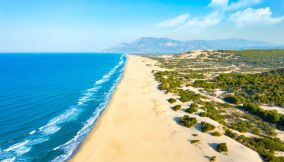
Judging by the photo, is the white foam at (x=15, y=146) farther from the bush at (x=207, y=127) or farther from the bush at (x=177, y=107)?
the bush at (x=177, y=107)

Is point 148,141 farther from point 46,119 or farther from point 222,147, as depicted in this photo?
point 46,119

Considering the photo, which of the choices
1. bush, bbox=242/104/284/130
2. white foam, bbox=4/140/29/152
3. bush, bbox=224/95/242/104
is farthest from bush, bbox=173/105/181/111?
white foam, bbox=4/140/29/152

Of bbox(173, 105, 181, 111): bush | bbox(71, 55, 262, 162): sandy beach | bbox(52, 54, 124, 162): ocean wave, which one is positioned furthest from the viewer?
bbox(173, 105, 181, 111): bush

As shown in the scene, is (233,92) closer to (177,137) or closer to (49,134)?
(177,137)

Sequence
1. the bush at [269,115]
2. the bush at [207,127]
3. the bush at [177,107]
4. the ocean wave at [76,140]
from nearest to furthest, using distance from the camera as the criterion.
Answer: the ocean wave at [76,140] < the bush at [207,127] < the bush at [269,115] < the bush at [177,107]

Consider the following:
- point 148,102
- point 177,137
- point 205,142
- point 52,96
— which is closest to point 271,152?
point 205,142

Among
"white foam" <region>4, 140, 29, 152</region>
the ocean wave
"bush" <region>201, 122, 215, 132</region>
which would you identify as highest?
"bush" <region>201, 122, 215, 132</region>

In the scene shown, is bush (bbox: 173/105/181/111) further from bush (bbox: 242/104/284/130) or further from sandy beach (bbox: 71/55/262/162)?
bush (bbox: 242/104/284/130)

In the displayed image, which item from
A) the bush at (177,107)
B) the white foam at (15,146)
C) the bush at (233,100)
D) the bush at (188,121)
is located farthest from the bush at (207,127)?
the white foam at (15,146)
